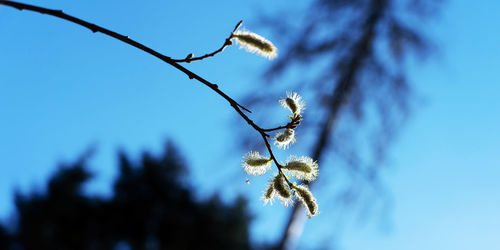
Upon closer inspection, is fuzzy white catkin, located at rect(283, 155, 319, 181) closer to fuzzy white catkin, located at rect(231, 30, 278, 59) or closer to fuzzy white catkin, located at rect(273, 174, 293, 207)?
fuzzy white catkin, located at rect(273, 174, 293, 207)

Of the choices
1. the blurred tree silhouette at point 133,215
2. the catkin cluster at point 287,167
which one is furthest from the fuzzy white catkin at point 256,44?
the blurred tree silhouette at point 133,215

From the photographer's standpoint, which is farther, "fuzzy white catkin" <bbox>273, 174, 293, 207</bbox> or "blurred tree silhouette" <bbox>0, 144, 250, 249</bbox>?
"blurred tree silhouette" <bbox>0, 144, 250, 249</bbox>

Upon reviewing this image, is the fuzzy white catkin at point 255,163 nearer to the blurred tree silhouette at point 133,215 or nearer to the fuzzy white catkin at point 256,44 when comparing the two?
the fuzzy white catkin at point 256,44

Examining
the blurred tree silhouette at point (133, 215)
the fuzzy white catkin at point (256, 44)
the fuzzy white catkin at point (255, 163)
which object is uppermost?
the blurred tree silhouette at point (133, 215)

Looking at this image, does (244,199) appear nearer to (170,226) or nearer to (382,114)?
(170,226)

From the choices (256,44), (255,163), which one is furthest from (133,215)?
(256,44)

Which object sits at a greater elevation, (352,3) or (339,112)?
(352,3)

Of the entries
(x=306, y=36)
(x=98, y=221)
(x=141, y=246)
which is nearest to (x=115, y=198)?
(x=98, y=221)

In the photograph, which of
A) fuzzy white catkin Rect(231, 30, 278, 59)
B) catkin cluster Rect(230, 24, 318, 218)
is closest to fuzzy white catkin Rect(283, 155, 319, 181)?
catkin cluster Rect(230, 24, 318, 218)
